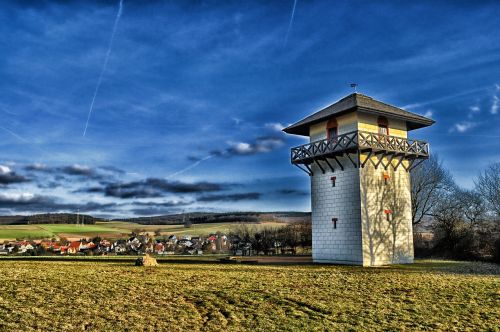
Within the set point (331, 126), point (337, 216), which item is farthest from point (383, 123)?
point (337, 216)

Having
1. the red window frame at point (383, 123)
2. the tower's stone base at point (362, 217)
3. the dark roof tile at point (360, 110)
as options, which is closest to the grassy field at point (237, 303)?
the tower's stone base at point (362, 217)

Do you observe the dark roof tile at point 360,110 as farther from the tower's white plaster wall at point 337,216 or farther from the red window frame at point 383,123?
the tower's white plaster wall at point 337,216

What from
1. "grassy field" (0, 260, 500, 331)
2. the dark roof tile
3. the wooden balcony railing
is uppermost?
the dark roof tile

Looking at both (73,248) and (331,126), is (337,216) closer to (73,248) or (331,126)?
(331,126)

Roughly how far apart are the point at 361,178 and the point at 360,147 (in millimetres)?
1926

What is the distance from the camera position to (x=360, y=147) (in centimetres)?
2336

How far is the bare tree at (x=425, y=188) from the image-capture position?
38.0 meters

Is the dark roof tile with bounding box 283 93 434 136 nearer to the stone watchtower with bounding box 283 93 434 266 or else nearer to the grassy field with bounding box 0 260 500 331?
the stone watchtower with bounding box 283 93 434 266

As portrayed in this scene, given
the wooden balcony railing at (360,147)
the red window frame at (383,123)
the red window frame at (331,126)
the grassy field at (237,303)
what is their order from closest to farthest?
the grassy field at (237,303)
the wooden balcony railing at (360,147)
the red window frame at (383,123)
the red window frame at (331,126)

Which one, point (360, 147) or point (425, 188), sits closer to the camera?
point (360, 147)

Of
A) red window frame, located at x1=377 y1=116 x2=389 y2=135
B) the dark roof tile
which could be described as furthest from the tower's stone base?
the dark roof tile

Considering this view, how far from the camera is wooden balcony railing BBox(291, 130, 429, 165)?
23.8m

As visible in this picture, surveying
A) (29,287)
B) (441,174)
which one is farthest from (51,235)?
(441,174)

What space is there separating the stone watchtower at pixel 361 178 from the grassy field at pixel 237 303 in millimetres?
9179
